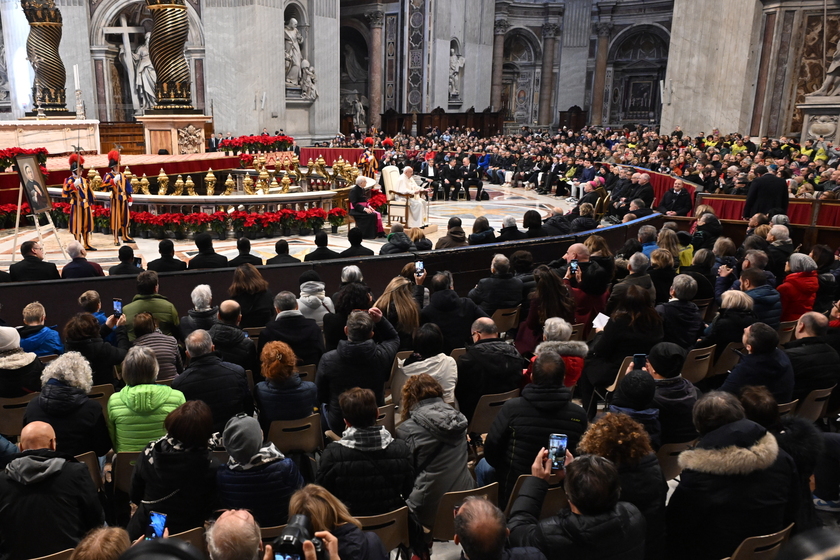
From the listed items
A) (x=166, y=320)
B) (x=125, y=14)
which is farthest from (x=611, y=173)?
(x=125, y=14)

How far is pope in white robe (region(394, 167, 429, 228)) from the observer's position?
606 inches

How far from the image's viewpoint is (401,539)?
3484 millimetres

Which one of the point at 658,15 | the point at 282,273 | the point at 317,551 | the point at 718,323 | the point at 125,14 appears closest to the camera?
the point at 317,551

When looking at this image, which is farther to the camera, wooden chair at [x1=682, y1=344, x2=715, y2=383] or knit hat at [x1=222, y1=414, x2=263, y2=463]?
wooden chair at [x1=682, y1=344, x2=715, y2=383]

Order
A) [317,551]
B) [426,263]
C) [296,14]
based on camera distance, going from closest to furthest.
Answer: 1. [317,551]
2. [426,263]
3. [296,14]

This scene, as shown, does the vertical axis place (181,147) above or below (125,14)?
below

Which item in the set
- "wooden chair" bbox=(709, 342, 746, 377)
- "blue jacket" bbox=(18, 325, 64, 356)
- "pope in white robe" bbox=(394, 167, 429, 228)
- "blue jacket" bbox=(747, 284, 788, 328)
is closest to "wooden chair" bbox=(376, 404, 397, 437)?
"blue jacket" bbox=(18, 325, 64, 356)

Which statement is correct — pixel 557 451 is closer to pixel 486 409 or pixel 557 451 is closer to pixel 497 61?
pixel 486 409

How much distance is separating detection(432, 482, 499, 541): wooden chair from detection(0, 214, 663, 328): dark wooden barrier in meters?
4.58

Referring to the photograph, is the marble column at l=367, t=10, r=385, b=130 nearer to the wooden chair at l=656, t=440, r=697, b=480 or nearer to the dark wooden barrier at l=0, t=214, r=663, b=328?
the dark wooden barrier at l=0, t=214, r=663, b=328

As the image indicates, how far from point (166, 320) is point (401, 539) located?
12.4 ft

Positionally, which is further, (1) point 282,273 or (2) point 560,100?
(2) point 560,100

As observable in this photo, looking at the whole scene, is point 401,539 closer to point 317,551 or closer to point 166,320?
point 317,551

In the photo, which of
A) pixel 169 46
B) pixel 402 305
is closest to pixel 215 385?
pixel 402 305
